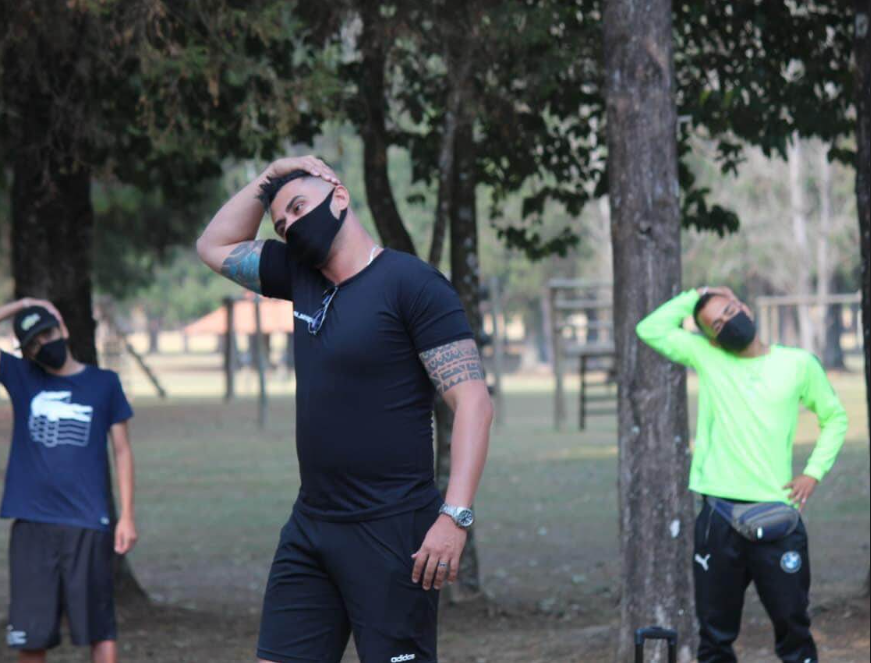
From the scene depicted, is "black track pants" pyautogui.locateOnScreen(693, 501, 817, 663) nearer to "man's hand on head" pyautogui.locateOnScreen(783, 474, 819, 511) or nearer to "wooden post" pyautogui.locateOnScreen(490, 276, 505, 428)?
"man's hand on head" pyautogui.locateOnScreen(783, 474, 819, 511)

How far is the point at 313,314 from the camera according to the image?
437 centimetres

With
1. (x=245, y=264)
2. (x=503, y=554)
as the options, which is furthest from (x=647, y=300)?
(x=503, y=554)

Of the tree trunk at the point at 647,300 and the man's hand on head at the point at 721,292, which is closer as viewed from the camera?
the man's hand on head at the point at 721,292

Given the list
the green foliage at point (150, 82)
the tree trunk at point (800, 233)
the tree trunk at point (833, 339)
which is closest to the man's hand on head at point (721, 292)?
the green foliage at point (150, 82)

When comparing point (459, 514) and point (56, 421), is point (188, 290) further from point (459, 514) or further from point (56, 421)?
point (459, 514)

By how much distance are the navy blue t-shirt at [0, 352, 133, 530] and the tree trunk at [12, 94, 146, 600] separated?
3472 millimetres

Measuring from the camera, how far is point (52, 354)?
21.3 ft

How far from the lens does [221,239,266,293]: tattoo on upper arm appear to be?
15.6 feet

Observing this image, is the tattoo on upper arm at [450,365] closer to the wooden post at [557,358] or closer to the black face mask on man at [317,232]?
the black face mask on man at [317,232]

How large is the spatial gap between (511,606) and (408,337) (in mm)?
6944

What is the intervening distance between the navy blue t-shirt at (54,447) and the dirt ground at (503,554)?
9.23 ft

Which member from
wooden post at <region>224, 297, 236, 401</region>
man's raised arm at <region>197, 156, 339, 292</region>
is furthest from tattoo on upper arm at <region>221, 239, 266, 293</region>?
wooden post at <region>224, 297, 236, 401</region>

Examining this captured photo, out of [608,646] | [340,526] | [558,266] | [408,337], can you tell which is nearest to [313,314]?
[408,337]

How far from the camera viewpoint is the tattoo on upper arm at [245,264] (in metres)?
4.74
